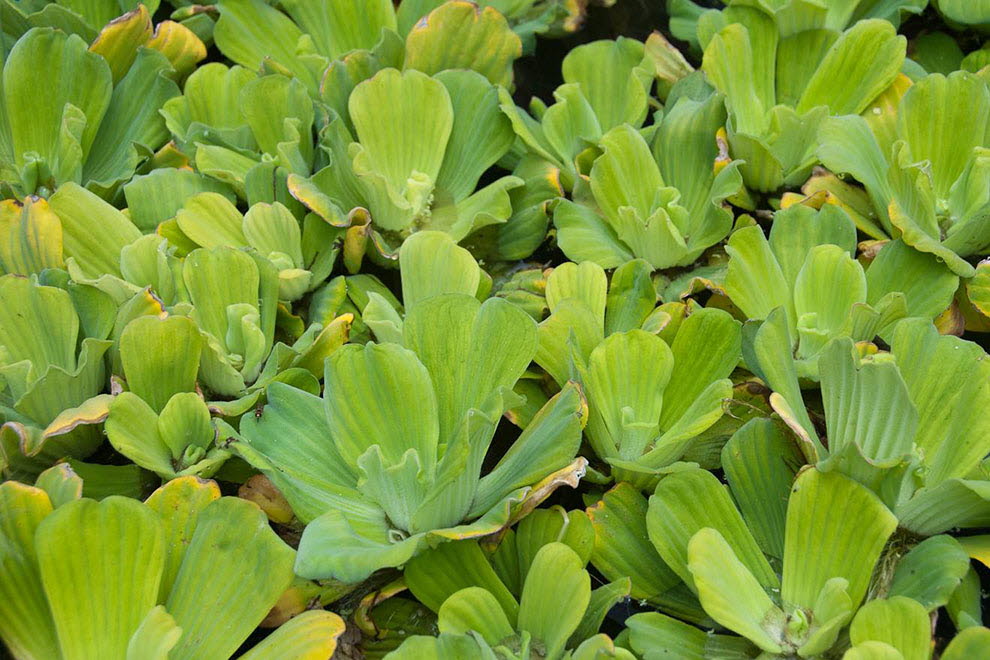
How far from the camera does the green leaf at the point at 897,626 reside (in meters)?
0.98

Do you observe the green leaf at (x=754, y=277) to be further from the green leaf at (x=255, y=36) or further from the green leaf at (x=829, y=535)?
the green leaf at (x=255, y=36)

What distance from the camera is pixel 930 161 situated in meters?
1.50

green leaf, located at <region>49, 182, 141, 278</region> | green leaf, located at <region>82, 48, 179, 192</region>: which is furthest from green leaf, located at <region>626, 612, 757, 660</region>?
green leaf, located at <region>82, 48, 179, 192</region>

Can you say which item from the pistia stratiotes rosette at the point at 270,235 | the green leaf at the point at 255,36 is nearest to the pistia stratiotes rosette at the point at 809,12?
the green leaf at the point at 255,36

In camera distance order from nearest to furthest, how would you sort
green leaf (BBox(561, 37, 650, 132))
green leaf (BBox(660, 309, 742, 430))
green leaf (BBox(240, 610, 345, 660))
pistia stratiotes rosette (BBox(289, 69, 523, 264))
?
1. green leaf (BBox(240, 610, 345, 660))
2. green leaf (BBox(660, 309, 742, 430))
3. pistia stratiotes rosette (BBox(289, 69, 523, 264))
4. green leaf (BBox(561, 37, 650, 132))

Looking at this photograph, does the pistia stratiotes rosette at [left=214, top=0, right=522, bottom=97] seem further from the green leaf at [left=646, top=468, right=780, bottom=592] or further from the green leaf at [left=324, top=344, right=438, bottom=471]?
the green leaf at [left=646, top=468, right=780, bottom=592]

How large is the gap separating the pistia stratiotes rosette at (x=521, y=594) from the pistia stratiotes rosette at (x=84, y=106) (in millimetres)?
840

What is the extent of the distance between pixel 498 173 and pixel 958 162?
28.9 inches

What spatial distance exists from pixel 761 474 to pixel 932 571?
0.21m

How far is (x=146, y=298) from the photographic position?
1.29 meters

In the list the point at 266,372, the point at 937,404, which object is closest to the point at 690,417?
the point at 937,404

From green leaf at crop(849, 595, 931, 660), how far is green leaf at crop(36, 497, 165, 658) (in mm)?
733

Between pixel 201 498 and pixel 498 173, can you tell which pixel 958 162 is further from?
pixel 201 498

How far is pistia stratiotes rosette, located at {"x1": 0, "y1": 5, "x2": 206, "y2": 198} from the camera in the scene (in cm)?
154
